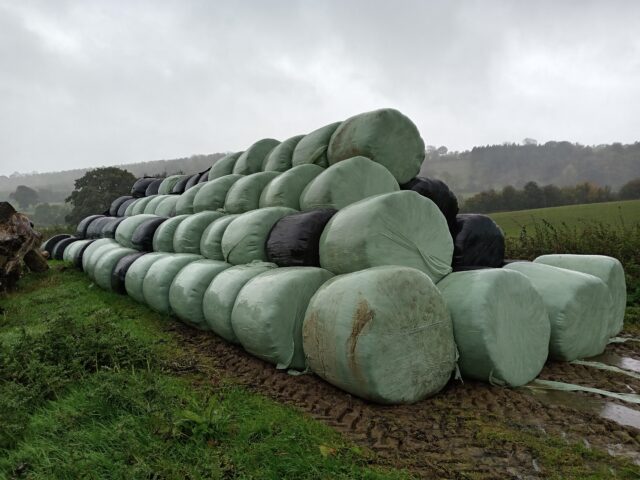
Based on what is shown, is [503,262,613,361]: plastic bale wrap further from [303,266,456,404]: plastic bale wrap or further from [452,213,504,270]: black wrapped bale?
[303,266,456,404]: plastic bale wrap

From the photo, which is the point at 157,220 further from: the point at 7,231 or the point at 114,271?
the point at 7,231

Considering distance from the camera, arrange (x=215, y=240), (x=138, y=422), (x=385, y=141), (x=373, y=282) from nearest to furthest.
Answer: (x=138, y=422)
(x=373, y=282)
(x=385, y=141)
(x=215, y=240)

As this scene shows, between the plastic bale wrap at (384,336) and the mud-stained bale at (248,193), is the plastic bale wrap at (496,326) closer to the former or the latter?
the plastic bale wrap at (384,336)

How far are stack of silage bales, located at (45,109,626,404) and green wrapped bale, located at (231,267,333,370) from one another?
0.4 inches

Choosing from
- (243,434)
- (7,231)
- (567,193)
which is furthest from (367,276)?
(567,193)

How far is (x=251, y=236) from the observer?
4188 mm

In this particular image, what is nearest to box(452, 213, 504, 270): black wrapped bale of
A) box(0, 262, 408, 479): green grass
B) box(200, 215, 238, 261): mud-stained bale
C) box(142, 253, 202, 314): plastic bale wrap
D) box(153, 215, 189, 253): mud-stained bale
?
box(0, 262, 408, 479): green grass

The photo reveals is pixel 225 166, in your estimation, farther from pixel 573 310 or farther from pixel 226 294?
pixel 573 310

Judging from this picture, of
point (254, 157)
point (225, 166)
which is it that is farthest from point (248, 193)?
point (225, 166)

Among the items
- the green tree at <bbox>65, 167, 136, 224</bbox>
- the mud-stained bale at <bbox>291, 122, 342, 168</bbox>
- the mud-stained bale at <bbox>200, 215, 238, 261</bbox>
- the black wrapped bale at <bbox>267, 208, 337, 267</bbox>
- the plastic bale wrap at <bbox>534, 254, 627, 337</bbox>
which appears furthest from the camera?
the green tree at <bbox>65, 167, 136, 224</bbox>

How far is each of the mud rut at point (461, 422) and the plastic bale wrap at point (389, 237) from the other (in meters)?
0.96

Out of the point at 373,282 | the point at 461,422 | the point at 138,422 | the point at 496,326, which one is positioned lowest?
the point at 461,422

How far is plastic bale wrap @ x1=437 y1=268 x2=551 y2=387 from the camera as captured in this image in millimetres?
2785

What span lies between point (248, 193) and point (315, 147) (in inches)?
42.0
